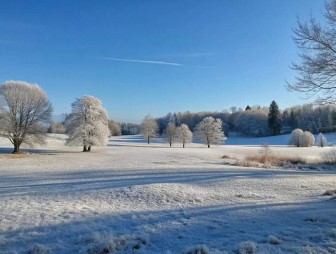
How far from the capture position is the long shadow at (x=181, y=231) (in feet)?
22.2

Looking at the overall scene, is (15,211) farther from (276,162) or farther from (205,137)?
(205,137)

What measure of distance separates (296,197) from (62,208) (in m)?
9.60

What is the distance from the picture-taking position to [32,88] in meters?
41.9

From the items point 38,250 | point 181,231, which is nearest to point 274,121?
point 181,231

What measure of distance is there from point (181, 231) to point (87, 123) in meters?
40.6

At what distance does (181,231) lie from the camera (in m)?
7.96

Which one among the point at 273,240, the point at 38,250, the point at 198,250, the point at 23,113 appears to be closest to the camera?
the point at 198,250

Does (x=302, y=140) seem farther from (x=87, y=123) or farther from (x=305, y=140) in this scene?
(x=87, y=123)

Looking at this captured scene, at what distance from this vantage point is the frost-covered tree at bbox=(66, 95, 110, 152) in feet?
150

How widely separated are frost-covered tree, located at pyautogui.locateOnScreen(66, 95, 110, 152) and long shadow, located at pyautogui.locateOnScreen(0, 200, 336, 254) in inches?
1472

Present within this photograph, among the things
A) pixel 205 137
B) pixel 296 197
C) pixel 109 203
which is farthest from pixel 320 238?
pixel 205 137

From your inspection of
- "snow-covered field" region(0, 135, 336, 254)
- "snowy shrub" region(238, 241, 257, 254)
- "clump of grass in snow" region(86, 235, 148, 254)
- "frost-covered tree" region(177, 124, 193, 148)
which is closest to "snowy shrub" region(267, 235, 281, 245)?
"snow-covered field" region(0, 135, 336, 254)

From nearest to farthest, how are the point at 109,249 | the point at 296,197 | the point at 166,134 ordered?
1. the point at 109,249
2. the point at 296,197
3. the point at 166,134

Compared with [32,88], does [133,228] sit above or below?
below
